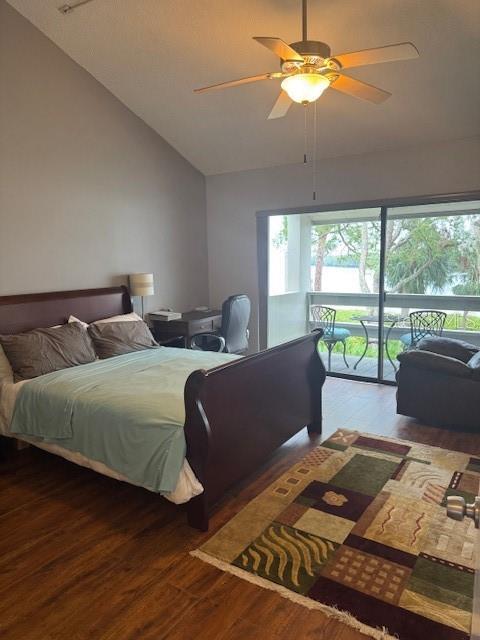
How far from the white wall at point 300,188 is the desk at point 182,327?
3.00ft

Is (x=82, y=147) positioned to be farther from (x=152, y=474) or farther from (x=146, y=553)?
(x=146, y=553)

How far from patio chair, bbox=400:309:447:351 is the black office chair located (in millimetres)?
1839

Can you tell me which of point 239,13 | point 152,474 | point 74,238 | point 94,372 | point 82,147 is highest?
point 239,13

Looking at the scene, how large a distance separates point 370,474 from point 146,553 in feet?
5.08

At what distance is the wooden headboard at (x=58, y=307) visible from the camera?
11.6 feet

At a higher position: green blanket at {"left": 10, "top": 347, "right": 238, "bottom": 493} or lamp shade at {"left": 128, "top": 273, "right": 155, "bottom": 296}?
lamp shade at {"left": 128, "top": 273, "right": 155, "bottom": 296}

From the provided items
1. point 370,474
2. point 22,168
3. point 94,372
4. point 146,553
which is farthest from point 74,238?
point 370,474

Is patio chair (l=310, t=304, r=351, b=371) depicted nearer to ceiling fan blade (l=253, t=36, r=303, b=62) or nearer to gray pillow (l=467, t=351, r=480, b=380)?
gray pillow (l=467, t=351, r=480, b=380)

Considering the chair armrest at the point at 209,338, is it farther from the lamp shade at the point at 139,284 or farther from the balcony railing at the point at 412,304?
the balcony railing at the point at 412,304

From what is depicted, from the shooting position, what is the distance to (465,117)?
391 centimetres

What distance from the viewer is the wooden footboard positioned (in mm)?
2279

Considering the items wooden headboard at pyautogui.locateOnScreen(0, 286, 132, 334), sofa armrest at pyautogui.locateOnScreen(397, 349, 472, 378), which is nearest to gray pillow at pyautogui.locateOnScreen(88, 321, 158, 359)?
wooden headboard at pyautogui.locateOnScreen(0, 286, 132, 334)

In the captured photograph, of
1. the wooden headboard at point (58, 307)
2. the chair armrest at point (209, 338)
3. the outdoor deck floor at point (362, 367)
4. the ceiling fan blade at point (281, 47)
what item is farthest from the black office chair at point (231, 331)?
the ceiling fan blade at point (281, 47)

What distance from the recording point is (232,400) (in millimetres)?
2574
